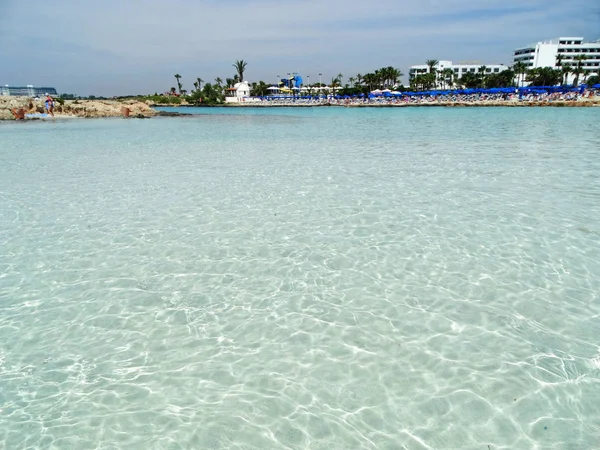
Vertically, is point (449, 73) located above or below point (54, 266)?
above

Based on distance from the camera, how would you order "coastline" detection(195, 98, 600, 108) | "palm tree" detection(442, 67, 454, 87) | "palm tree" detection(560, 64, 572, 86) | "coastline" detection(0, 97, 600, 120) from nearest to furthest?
"coastline" detection(0, 97, 600, 120) < "coastline" detection(195, 98, 600, 108) < "palm tree" detection(560, 64, 572, 86) < "palm tree" detection(442, 67, 454, 87)

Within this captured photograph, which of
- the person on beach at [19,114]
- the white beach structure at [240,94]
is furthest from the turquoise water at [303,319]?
the white beach structure at [240,94]

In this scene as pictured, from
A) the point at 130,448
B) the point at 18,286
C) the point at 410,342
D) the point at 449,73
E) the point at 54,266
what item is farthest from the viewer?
the point at 449,73

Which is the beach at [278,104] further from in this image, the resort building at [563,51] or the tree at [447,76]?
the resort building at [563,51]

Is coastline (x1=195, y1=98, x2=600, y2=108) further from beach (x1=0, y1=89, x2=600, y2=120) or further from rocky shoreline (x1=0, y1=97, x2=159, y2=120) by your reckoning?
rocky shoreline (x1=0, y1=97, x2=159, y2=120)

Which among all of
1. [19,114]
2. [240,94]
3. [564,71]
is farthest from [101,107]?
[564,71]

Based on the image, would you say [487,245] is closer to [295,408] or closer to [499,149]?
[295,408]

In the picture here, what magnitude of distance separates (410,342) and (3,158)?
21.3 meters

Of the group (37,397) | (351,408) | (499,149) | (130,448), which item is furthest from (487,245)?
(499,149)

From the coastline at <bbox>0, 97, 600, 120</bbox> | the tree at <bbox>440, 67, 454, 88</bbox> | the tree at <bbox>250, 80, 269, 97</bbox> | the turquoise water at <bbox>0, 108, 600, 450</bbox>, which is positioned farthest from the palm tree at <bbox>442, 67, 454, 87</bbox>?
the turquoise water at <bbox>0, 108, 600, 450</bbox>

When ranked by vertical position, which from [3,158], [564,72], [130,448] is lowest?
[130,448]

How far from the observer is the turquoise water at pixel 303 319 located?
142 inches

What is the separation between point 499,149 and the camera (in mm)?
18500

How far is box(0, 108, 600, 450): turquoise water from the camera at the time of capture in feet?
11.8
